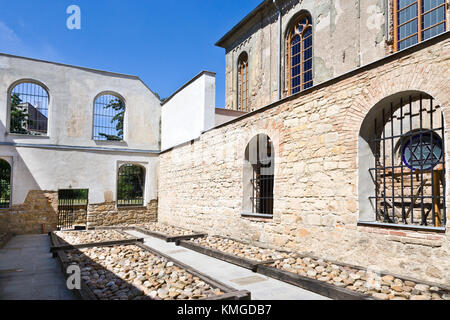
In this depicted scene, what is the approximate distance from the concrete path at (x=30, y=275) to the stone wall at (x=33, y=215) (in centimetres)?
314

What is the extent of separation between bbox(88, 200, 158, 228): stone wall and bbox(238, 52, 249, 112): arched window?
6.06 meters

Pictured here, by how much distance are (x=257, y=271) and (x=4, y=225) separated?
10604 mm

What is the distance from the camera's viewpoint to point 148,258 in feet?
22.3

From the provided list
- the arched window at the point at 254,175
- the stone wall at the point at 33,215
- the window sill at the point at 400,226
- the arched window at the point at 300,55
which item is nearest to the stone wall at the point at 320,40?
the arched window at the point at 300,55

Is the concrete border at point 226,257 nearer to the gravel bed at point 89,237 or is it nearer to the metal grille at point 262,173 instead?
the metal grille at point 262,173

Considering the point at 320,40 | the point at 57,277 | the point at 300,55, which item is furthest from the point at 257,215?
the point at 300,55

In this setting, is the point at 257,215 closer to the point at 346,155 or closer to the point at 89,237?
the point at 346,155

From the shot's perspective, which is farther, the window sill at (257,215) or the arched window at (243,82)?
the arched window at (243,82)

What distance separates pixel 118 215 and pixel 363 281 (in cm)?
1125

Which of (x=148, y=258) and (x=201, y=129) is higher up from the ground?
(x=201, y=129)

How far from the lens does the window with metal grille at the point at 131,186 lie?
14.4m

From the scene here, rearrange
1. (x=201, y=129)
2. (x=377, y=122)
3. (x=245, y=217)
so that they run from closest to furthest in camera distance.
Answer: (x=377, y=122) → (x=245, y=217) → (x=201, y=129)
